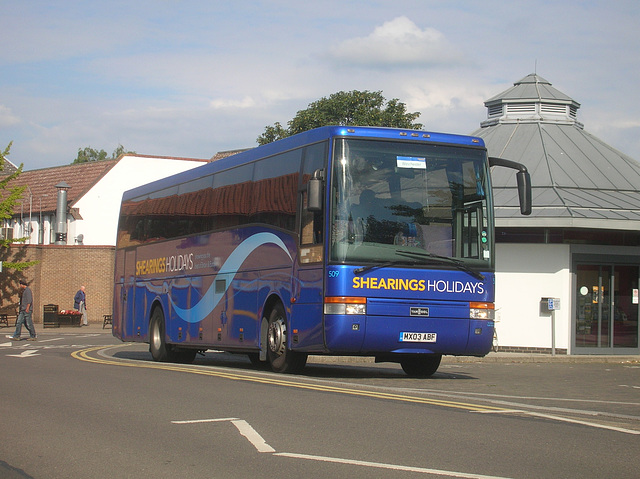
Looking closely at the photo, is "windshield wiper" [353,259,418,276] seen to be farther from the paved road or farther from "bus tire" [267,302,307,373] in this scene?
"bus tire" [267,302,307,373]

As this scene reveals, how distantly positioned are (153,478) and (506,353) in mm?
21357

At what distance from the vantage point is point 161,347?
20484 mm

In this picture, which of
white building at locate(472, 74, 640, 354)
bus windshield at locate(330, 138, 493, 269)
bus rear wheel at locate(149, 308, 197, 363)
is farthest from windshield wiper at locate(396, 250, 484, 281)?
white building at locate(472, 74, 640, 354)

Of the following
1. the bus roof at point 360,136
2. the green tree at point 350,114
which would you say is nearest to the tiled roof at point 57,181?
the green tree at point 350,114

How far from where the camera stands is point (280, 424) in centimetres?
860

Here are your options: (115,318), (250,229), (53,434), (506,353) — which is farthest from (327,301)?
(506,353)

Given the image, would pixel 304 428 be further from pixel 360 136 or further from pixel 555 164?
pixel 555 164

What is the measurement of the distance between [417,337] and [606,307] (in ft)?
50.1

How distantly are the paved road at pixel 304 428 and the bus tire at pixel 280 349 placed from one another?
55 cm

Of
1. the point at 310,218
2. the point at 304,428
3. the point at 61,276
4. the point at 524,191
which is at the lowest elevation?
the point at 304,428

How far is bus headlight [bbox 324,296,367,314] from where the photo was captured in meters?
13.3

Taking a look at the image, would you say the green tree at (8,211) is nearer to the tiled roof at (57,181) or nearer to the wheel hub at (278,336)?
the tiled roof at (57,181)

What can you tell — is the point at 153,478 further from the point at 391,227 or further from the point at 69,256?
the point at 69,256

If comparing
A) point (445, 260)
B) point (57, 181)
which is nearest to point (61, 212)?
point (57, 181)
